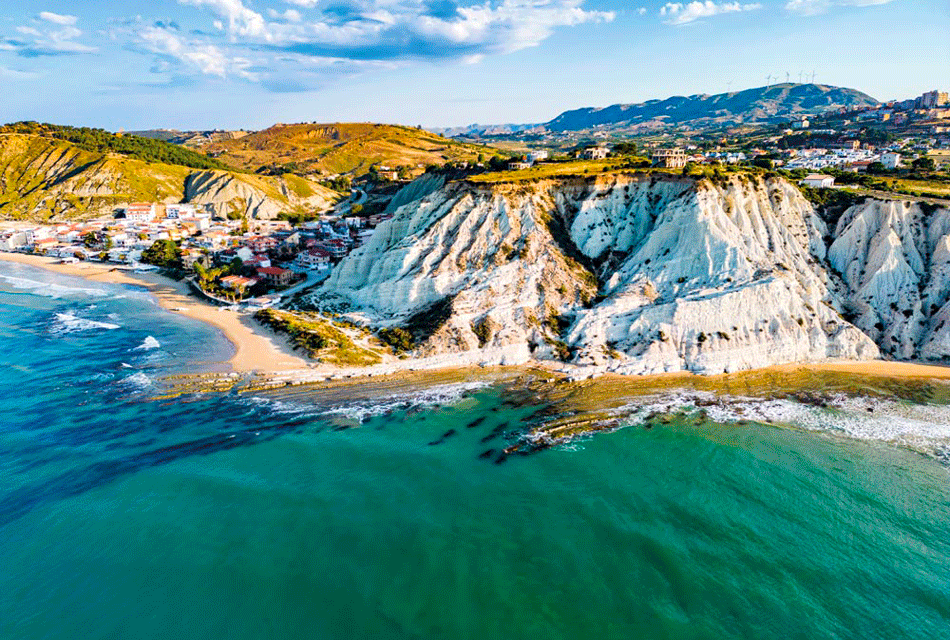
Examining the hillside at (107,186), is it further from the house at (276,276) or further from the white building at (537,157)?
the house at (276,276)

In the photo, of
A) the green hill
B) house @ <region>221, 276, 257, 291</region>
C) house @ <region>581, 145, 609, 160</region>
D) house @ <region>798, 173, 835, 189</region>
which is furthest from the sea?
the green hill

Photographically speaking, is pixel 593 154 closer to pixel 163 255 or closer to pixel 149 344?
pixel 149 344

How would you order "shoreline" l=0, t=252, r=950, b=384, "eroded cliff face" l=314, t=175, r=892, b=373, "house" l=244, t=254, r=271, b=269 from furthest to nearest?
1. "house" l=244, t=254, r=271, b=269
2. "eroded cliff face" l=314, t=175, r=892, b=373
3. "shoreline" l=0, t=252, r=950, b=384

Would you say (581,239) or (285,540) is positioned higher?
(581,239)

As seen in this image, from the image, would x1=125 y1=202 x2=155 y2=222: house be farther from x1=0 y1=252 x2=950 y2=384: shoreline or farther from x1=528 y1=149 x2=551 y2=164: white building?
x1=528 y1=149 x2=551 y2=164: white building

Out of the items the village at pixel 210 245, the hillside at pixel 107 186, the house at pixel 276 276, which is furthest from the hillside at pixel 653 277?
the hillside at pixel 107 186

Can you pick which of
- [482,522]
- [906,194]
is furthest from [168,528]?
[906,194]

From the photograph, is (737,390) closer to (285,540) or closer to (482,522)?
(482,522)
